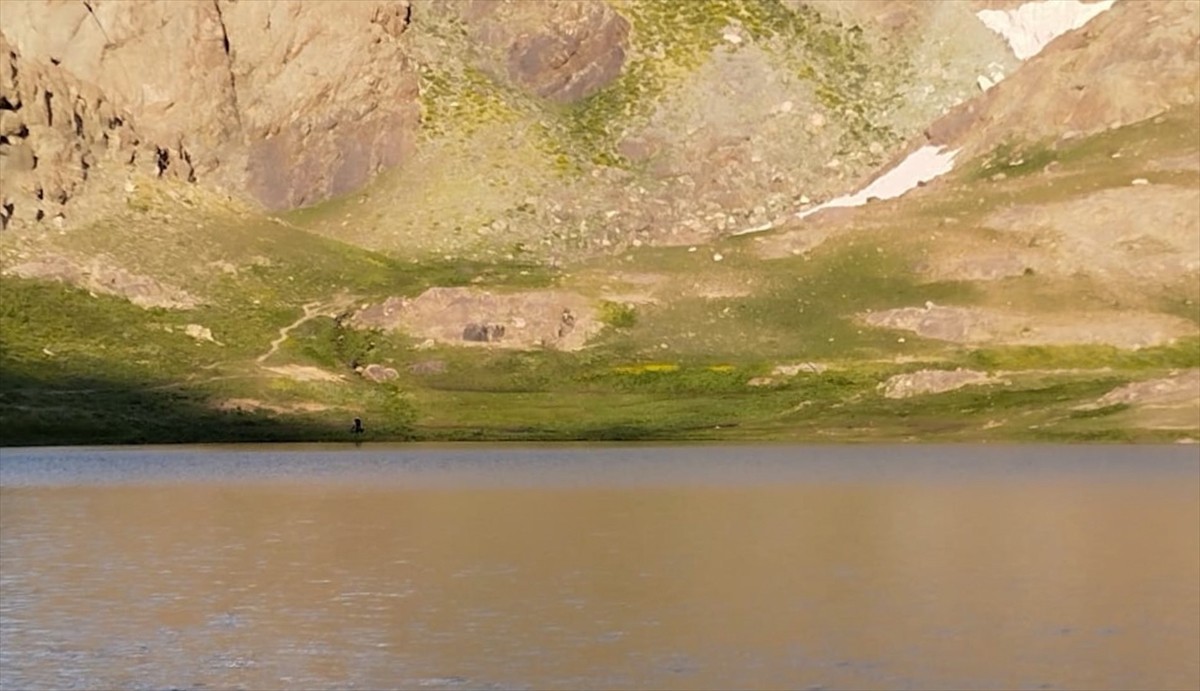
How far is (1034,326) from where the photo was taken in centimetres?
16175

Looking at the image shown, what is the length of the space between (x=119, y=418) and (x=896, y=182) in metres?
91.8

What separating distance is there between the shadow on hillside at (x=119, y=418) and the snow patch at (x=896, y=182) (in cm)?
7358

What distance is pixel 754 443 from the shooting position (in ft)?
410

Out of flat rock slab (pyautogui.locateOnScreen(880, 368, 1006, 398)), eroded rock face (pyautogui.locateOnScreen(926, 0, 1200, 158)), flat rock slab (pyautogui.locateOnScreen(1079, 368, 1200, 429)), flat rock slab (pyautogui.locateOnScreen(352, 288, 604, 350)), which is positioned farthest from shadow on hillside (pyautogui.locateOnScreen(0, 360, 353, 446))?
eroded rock face (pyautogui.locateOnScreen(926, 0, 1200, 158))

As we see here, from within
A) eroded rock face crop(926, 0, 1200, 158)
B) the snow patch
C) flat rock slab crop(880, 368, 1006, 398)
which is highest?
eroded rock face crop(926, 0, 1200, 158)

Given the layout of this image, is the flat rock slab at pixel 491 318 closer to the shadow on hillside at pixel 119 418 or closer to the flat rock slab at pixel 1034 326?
the flat rock slab at pixel 1034 326

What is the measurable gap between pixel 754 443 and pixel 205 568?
247 feet

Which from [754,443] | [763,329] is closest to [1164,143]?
[763,329]

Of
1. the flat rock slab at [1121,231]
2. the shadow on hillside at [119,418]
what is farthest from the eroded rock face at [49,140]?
the flat rock slab at [1121,231]

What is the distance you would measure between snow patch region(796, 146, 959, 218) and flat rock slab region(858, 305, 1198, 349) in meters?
29.4

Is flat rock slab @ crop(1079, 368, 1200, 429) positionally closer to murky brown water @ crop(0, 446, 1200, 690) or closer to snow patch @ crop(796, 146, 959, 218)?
murky brown water @ crop(0, 446, 1200, 690)

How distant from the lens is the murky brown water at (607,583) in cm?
3694

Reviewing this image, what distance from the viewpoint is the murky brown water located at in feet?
121

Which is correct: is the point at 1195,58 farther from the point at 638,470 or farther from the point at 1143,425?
the point at 638,470
